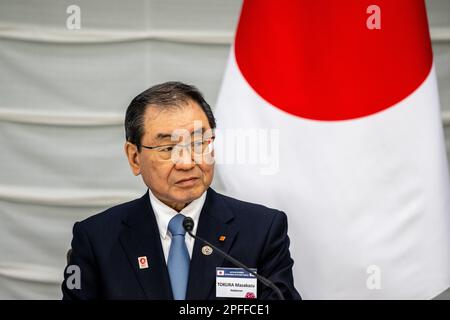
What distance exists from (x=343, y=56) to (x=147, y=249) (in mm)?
996

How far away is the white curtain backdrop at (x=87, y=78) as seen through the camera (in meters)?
2.93

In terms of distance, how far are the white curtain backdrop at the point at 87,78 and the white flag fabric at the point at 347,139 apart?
368 mm

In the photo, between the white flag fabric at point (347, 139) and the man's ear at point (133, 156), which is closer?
the man's ear at point (133, 156)

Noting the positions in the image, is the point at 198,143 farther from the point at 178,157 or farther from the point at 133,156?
the point at 133,156

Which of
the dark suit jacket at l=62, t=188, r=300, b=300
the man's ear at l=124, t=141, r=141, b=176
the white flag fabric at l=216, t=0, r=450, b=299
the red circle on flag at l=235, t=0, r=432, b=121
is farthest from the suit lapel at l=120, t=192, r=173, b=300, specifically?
the red circle on flag at l=235, t=0, r=432, b=121

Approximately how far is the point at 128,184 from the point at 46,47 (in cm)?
68

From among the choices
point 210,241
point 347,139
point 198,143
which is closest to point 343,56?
point 347,139

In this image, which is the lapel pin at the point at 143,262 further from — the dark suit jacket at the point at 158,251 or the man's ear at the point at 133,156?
the man's ear at the point at 133,156

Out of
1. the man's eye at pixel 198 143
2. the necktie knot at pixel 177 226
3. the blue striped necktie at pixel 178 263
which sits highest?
the man's eye at pixel 198 143

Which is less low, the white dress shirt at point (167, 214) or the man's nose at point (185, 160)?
the man's nose at point (185, 160)

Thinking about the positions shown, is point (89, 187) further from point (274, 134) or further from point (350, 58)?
point (350, 58)

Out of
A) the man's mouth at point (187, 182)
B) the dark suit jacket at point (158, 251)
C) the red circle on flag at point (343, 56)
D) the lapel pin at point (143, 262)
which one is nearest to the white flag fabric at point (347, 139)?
the red circle on flag at point (343, 56)

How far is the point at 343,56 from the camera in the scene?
2.52 metres

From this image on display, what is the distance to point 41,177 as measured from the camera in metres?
2.99
